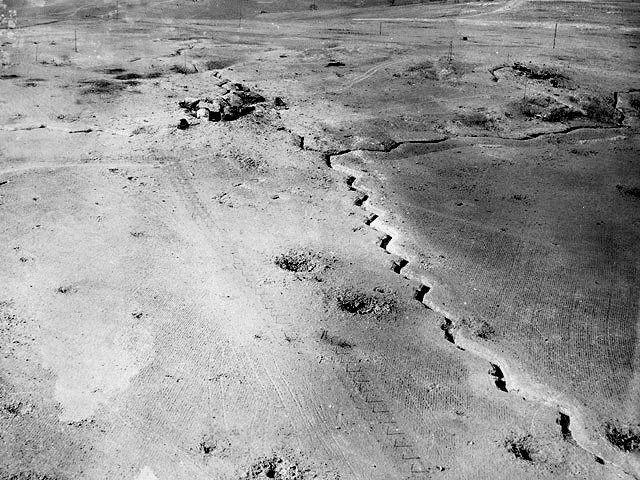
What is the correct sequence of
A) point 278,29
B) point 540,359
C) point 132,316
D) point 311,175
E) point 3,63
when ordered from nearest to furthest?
point 540,359 → point 132,316 → point 311,175 → point 3,63 → point 278,29

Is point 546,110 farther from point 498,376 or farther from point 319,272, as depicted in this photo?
point 498,376

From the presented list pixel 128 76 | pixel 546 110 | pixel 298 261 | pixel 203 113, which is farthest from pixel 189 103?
pixel 546 110

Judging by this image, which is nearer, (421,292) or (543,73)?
(421,292)

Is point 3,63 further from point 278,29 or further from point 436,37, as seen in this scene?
point 436,37

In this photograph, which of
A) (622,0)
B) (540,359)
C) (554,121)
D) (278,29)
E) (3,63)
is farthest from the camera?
(622,0)

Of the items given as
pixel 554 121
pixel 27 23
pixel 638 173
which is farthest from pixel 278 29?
pixel 638 173

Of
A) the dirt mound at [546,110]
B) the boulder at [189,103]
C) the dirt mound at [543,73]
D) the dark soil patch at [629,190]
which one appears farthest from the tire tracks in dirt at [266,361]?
Result: the dirt mound at [543,73]
